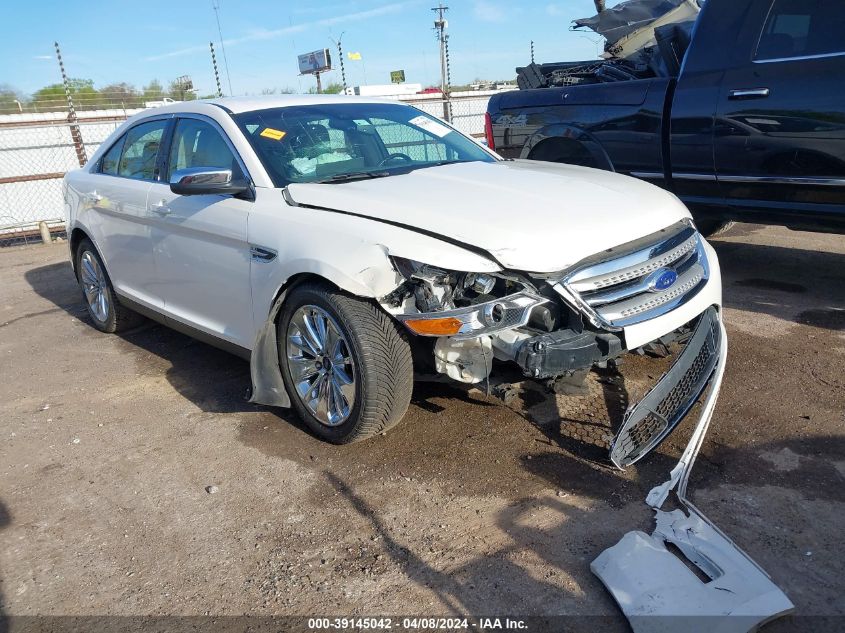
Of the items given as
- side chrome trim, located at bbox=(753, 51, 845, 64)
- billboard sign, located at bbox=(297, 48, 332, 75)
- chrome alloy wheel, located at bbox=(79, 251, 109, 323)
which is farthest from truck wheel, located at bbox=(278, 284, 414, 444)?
billboard sign, located at bbox=(297, 48, 332, 75)

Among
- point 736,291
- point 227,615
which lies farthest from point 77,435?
point 736,291

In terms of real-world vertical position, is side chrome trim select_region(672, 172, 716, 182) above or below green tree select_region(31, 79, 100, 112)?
A: below

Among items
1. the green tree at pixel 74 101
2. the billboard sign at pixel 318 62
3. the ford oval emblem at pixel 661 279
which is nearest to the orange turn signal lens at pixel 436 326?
the ford oval emblem at pixel 661 279

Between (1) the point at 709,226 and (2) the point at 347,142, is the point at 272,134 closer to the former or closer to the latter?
(2) the point at 347,142

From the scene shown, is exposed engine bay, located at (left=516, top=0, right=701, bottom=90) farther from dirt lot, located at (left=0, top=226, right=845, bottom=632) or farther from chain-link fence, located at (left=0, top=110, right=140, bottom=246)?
chain-link fence, located at (left=0, top=110, right=140, bottom=246)

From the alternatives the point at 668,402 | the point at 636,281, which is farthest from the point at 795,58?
the point at 668,402

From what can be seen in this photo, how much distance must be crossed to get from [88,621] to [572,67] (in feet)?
21.9

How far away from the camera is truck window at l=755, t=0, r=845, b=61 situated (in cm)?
449

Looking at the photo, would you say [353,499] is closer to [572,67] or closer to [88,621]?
[88,621]

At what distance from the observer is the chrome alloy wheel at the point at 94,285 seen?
553cm

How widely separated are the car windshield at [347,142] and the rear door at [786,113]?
1.81 m

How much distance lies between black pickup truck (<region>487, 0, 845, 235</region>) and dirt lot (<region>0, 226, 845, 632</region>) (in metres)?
0.96

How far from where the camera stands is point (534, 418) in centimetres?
366

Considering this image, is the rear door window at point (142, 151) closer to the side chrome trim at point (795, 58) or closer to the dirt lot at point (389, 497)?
the dirt lot at point (389, 497)
